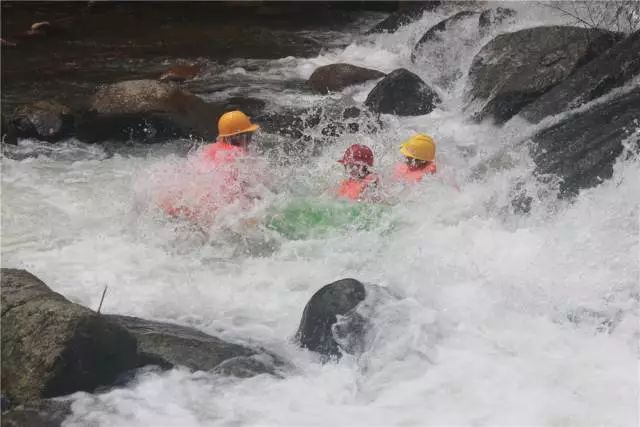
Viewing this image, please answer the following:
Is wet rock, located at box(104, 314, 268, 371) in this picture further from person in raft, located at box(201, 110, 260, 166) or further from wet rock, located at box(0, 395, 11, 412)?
person in raft, located at box(201, 110, 260, 166)

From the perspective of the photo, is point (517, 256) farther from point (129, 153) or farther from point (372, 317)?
point (129, 153)

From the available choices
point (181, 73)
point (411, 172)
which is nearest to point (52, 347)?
point (411, 172)

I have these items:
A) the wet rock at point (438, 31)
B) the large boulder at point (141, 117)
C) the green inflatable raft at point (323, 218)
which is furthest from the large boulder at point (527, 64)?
the large boulder at point (141, 117)

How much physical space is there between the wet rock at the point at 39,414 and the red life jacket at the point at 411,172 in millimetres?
3665

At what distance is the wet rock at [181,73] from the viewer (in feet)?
37.9

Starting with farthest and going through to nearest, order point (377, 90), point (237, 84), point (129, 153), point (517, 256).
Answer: point (237, 84) → point (377, 90) → point (129, 153) → point (517, 256)

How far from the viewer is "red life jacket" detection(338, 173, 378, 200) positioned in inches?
255

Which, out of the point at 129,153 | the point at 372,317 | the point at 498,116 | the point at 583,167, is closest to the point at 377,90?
the point at 498,116

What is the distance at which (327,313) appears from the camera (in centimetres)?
455

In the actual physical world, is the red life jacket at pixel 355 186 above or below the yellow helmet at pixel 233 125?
below

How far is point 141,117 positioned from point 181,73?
3170mm

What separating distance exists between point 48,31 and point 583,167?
11462mm

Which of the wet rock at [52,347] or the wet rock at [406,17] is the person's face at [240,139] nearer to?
the wet rock at [52,347]

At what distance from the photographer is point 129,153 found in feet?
28.0
